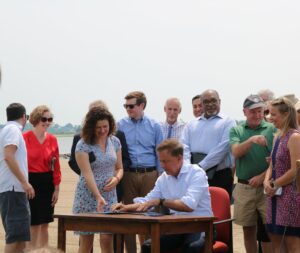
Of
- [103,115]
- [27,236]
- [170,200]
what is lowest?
[27,236]

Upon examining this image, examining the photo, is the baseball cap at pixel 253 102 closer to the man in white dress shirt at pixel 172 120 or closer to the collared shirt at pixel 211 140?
the collared shirt at pixel 211 140

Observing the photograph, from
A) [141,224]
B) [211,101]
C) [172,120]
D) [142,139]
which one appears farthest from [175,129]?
[141,224]

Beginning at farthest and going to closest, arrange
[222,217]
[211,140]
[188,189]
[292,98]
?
[211,140]
[292,98]
[222,217]
[188,189]

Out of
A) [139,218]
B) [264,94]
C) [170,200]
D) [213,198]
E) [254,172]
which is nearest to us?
[139,218]

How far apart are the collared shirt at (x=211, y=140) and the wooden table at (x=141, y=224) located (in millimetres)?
2148

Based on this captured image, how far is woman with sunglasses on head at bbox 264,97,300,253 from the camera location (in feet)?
23.1

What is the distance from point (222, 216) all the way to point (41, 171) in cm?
273

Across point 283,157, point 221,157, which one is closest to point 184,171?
point 283,157

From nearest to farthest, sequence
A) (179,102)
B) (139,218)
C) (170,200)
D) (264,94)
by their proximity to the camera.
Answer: (139,218) < (170,200) < (264,94) < (179,102)

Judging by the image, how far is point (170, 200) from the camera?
697 cm

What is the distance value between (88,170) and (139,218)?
173 cm

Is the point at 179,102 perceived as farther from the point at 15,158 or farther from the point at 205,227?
the point at 205,227

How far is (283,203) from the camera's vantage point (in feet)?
23.4

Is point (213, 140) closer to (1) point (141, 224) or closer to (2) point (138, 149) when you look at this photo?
(2) point (138, 149)
